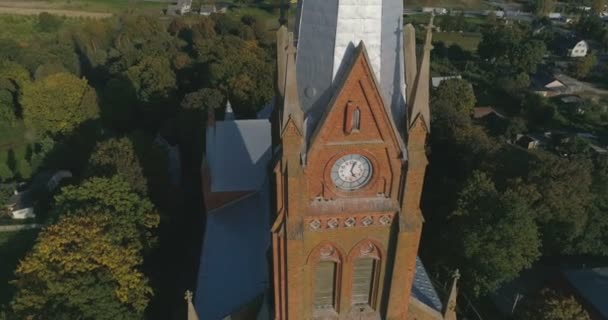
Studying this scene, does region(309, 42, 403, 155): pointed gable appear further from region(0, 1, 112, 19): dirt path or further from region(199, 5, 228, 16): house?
region(0, 1, 112, 19): dirt path

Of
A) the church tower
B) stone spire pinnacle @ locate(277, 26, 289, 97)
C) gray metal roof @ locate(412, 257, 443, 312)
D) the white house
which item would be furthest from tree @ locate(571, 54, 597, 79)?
stone spire pinnacle @ locate(277, 26, 289, 97)

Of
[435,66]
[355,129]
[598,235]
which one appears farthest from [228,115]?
[435,66]

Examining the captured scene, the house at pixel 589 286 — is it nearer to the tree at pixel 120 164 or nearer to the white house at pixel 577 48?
the tree at pixel 120 164

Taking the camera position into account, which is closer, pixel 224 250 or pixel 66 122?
pixel 224 250

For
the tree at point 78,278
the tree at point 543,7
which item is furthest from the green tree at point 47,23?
the tree at point 543,7

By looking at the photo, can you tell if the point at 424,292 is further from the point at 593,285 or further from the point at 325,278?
the point at 593,285

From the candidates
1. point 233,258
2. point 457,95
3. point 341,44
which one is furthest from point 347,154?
point 457,95

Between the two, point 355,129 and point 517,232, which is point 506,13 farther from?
point 355,129
